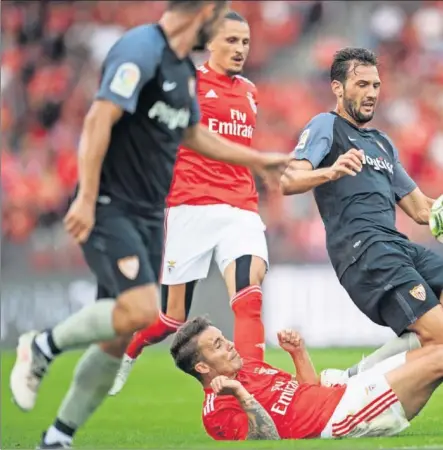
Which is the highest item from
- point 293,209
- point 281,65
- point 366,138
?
point 366,138

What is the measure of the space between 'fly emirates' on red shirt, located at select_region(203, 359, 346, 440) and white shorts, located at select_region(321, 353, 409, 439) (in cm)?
7

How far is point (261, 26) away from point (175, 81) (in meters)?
14.1

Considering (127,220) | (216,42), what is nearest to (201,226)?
(216,42)

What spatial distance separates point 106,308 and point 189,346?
1.42m

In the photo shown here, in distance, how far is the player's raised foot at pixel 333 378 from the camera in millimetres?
7469

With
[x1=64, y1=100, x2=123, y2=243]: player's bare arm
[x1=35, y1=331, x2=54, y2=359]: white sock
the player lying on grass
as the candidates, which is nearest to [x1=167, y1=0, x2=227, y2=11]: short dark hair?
[x1=64, y1=100, x2=123, y2=243]: player's bare arm

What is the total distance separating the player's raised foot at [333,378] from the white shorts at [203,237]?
4.24 feet

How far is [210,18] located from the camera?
19.5 feet

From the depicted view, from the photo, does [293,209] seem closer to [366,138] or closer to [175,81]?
[366,138]

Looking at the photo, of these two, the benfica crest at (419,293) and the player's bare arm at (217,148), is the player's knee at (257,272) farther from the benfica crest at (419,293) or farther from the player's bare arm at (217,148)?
the player's bare arm at (217,148)

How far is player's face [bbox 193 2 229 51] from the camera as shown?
5918 millimetres

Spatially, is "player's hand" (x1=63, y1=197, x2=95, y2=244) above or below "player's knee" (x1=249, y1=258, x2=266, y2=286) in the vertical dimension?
above

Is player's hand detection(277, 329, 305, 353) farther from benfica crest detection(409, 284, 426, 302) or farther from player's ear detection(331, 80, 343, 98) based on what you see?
player's ear detection(331, 80, 343, 98)

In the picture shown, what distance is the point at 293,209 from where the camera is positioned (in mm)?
16203
